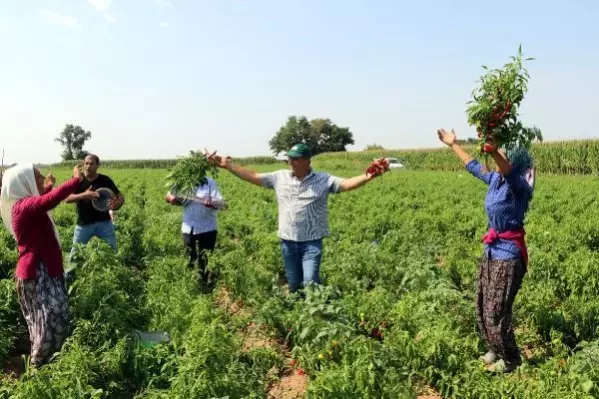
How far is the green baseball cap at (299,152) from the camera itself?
5.07 meters

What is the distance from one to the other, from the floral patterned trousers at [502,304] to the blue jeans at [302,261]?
1.58 metres

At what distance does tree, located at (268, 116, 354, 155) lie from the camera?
98312 millimetres

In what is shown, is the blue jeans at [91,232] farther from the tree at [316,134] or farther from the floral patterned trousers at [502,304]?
the tree at [316,134]

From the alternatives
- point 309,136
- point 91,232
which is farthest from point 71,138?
point 91,232

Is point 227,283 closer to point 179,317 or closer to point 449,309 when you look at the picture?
point 179,317

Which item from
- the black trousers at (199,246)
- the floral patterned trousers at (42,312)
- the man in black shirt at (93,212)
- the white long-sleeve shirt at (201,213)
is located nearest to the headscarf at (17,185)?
the floral patterned trousers at (42,312)

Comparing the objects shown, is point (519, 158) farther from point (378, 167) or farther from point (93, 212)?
point (93, 212)

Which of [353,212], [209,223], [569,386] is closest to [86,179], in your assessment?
[209,223]

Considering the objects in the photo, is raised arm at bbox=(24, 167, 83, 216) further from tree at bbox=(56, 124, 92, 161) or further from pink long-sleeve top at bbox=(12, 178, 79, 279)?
tree at bbox=(56, 124, 92, 161)

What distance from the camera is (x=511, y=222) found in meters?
4.36

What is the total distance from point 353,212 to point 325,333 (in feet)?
29.0

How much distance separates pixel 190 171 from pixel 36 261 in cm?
188

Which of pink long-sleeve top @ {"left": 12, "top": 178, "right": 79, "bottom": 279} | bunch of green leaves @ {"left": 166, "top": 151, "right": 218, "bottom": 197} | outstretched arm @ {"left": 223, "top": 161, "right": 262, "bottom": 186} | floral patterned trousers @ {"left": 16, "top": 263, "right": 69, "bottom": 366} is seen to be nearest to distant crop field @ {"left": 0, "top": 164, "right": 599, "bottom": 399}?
floral patterned trousers @ {"left": 16, "top": 263, "right": 69, "bottom": 366}

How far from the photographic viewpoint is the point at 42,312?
4.40 meters
